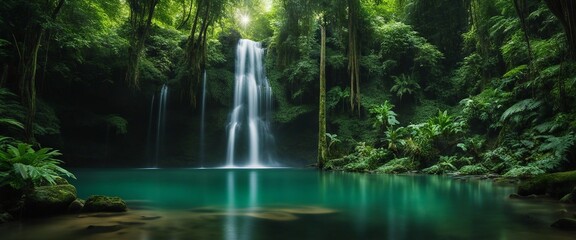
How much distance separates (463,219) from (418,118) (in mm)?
16505

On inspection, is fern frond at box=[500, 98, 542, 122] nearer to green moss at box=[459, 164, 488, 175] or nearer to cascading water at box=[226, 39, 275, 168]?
green moss at box=[459, 164, 488, 175]

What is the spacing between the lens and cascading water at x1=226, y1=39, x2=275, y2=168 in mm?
24219

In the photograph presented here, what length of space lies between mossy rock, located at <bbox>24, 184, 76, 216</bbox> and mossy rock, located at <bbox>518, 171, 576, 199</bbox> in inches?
340

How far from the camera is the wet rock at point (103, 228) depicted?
4.80 m

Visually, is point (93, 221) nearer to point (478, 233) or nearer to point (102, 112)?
point (478, 233)

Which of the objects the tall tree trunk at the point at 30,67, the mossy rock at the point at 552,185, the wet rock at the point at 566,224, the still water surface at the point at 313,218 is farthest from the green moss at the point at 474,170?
the tall tree trunk at the point at 30,67

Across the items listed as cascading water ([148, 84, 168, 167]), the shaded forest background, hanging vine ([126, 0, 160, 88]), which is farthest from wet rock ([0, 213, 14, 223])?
cascading water ([148, 84, 168, 167])

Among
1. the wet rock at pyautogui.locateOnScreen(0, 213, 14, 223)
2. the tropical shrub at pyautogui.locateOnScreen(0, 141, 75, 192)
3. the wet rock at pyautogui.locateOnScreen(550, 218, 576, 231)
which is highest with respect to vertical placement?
the tropical shrub at pyautogui.locateOnScreen(0, 141, 75, 192)

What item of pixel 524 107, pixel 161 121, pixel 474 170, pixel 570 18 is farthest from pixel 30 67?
pixel 524 107

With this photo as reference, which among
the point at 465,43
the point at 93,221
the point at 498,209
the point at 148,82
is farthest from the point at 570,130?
the point at 148,82

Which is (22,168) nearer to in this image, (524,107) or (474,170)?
(474,170)

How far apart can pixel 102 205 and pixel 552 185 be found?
27.7ft

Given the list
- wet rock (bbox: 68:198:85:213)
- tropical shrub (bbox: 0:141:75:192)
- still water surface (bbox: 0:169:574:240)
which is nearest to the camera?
still water surface (bbox: 0:169:574:240)

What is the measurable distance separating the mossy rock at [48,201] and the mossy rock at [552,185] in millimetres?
8642
